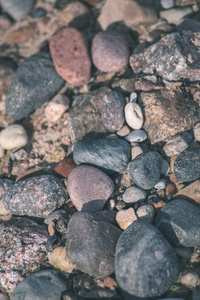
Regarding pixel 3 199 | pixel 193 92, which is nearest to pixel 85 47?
pixel 193 92

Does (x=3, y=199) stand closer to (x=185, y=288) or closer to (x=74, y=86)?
(x=74, y=86)

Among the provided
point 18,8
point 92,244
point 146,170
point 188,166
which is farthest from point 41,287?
point 18,8

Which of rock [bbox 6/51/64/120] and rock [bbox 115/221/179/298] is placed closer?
rock [bbox 115/221/179/298]

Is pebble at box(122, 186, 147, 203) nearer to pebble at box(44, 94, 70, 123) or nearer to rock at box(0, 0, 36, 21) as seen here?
pebble at box(44, 94, 70, 123)

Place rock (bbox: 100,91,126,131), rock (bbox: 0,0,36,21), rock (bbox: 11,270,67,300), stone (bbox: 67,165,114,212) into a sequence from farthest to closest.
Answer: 1. rock (bbox: 0,0,36,21)
2. rock (bbox: 100,91,126,131)
3. stone (bbox: 67,165,114,212)
4. rock (bbox: 11,270,67,300)

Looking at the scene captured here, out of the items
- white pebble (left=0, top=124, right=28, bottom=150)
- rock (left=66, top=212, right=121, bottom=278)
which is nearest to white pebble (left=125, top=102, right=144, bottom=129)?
rock (left=66, top=212, right=121, bottom=278)

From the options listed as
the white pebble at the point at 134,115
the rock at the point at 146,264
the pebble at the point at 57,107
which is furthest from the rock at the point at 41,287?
the pebble at the point at 57,107

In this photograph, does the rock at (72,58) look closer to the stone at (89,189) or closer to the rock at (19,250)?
the stone at (89,189)
